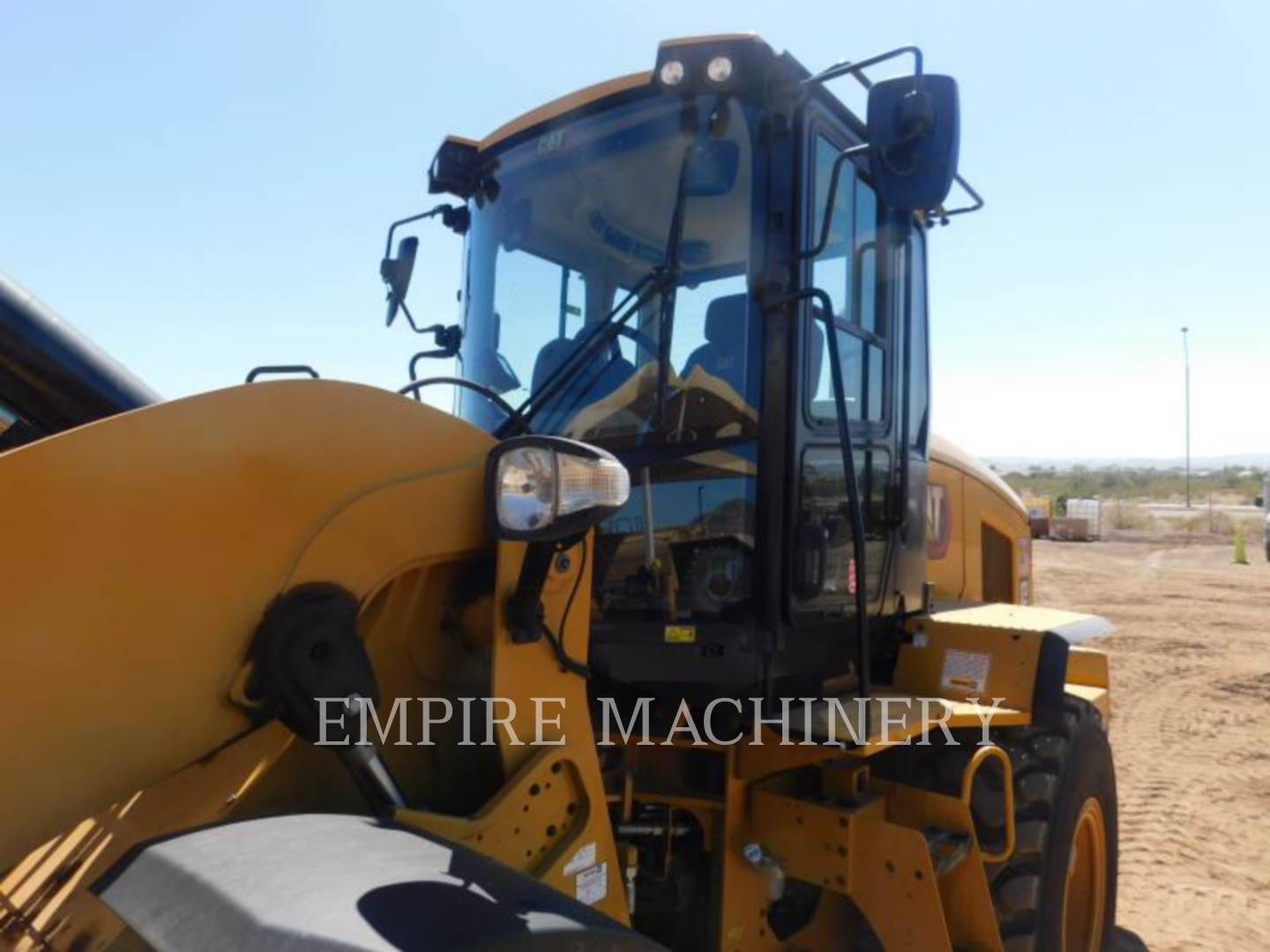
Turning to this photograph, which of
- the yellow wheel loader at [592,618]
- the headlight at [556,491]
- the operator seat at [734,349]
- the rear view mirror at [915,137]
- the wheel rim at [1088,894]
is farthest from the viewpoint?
the wheel rim at [1088,894]

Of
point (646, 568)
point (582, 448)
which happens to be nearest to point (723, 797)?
point (646, 568)

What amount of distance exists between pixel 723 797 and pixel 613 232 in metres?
1.64

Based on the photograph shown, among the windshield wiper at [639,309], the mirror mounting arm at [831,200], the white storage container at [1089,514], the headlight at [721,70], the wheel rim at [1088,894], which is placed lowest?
the wheel rim at [1088,894]

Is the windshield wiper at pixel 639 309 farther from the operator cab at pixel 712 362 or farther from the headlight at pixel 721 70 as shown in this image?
the headlight at pixel 721 70

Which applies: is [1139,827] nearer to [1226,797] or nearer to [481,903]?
[1226,797]

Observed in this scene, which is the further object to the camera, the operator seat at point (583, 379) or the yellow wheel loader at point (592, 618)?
the operator seat at point (583, 379)

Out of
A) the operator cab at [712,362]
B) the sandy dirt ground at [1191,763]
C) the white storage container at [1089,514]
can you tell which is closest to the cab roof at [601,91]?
the operator cab at [712,362]

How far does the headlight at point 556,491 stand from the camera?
1708 mm

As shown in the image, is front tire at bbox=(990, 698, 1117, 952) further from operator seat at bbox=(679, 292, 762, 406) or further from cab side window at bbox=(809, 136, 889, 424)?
operator seat at bbox=(679, 292, 762, 406)

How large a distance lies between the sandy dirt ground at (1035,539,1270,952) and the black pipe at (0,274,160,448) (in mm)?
4261

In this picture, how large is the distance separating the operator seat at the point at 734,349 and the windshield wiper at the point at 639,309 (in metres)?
0.09

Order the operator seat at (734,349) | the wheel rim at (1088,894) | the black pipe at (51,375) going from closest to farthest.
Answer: the black pipe at (51,375), the operator seat at (734,349), the wheel rim at (1088,894)

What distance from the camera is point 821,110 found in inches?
103

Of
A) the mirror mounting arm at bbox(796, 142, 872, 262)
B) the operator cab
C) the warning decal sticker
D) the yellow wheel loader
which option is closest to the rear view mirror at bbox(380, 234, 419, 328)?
the yellow wheel loader
